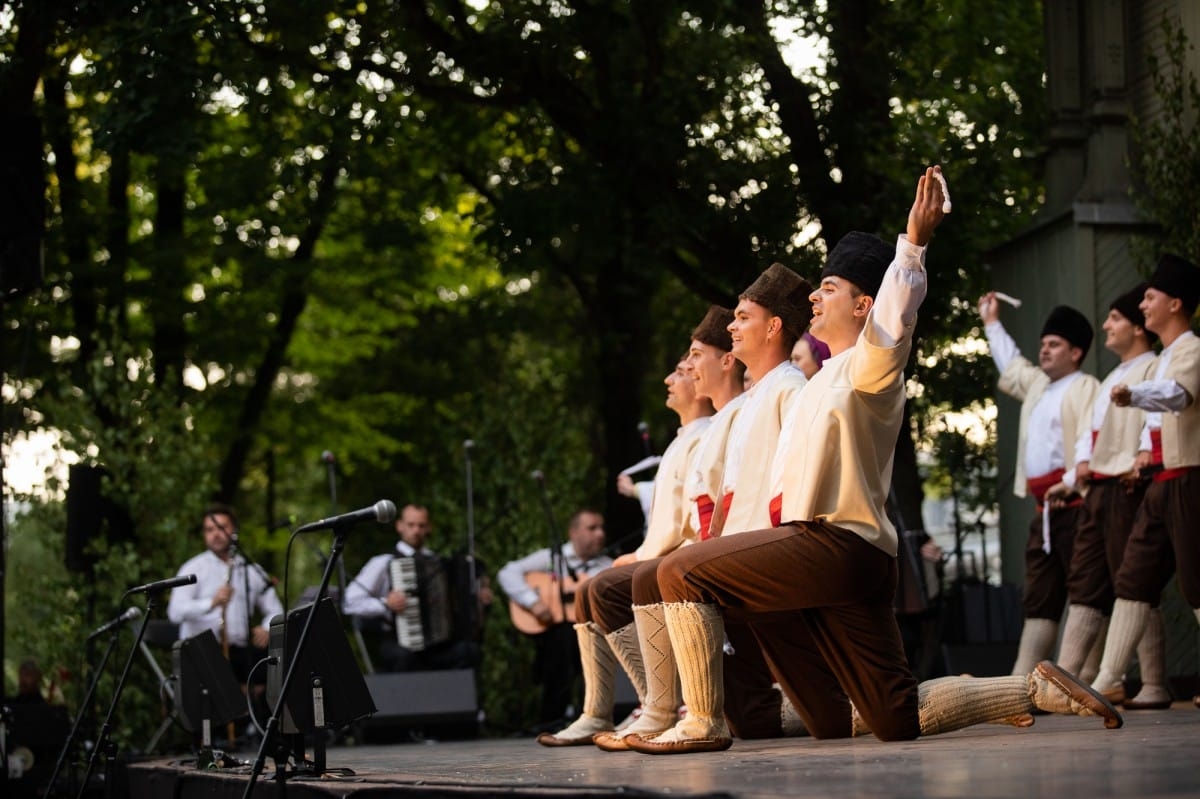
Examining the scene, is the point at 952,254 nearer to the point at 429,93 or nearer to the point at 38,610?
the point at 429,93

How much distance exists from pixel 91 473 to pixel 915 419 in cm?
700

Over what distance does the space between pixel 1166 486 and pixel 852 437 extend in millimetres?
2827

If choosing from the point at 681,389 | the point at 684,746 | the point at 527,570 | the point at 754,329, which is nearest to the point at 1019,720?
the point at 684,746

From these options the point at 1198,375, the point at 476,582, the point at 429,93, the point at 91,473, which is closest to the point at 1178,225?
the point at 1198,375

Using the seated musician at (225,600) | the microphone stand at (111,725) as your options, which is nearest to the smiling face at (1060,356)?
the microphone stand at (111,725)

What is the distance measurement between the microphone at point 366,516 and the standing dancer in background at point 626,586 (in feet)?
6.46

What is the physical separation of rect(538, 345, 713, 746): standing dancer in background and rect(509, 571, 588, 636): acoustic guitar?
5.38m

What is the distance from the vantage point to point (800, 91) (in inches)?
529

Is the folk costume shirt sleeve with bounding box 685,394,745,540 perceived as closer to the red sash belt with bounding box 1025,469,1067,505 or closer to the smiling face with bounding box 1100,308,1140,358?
the smiling face with bounding box 1100,308,1140,358

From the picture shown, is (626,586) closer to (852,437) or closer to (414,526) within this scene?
(852,437)

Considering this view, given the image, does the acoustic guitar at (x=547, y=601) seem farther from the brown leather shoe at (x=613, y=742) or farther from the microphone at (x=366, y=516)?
the microphone at (x=366, y=516)

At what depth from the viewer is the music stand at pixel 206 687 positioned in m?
7.55

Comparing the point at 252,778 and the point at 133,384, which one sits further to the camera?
the point at 133,384

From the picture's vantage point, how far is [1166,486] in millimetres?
7699
